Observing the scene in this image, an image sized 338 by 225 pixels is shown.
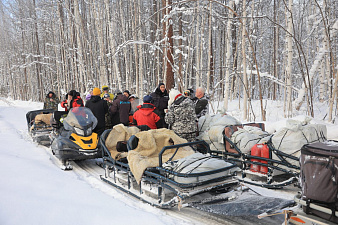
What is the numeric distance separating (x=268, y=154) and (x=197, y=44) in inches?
389

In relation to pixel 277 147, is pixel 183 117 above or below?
above

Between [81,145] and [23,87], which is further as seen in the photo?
[23,87]

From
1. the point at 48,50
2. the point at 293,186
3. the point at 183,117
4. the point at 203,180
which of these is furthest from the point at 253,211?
the point at 48,50

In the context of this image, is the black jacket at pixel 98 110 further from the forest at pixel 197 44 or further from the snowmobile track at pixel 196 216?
the forest at pixel 197 44

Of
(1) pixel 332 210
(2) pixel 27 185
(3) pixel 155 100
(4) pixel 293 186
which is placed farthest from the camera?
(3) pixel 155 100

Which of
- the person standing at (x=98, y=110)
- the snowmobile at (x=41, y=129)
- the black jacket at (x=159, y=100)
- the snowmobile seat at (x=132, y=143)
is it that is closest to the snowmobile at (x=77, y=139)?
the person standing at (x=98, y=110)

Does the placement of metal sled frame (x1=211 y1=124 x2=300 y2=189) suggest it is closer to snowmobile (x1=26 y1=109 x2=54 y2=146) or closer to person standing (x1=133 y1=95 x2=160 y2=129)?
person standing (x1=133 y1=95 x2=160 y2=129)

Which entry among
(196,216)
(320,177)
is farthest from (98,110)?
(320,177)

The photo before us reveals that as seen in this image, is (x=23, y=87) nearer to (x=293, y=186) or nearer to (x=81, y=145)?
(x=81, y=145)

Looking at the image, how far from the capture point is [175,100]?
5.65 metres

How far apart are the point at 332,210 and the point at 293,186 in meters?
2.74

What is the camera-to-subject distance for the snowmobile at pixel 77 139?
625 centimetres

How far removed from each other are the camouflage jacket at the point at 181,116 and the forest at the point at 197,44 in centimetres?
136

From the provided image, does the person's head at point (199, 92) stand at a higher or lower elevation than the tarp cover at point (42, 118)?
higher
